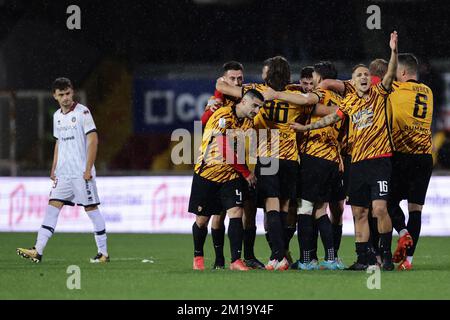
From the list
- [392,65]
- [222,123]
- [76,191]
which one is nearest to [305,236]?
[222,123]

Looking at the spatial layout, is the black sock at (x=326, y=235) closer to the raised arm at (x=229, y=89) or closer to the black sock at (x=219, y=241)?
the black sock at (x=219, y=241)

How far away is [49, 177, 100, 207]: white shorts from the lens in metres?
12.0

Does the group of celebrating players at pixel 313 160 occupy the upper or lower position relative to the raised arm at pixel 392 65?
lower

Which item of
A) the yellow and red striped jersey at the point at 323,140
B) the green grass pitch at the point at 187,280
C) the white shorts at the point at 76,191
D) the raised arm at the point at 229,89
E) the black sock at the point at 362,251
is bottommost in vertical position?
the green grass pitch at the point at 187,280

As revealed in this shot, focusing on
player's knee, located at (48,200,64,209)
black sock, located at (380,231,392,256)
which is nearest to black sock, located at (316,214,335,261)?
black sock, located at (380,231,392,256)

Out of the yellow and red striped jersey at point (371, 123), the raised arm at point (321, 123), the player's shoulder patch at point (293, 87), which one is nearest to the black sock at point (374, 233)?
the yellow and red striped jersey at point (371, 123)

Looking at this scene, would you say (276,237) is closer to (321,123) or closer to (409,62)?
(321,123)

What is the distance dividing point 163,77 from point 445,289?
1817 cm

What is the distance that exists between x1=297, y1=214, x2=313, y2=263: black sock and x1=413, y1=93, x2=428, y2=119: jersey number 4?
57.8 inches

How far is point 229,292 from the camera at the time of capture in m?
8.45

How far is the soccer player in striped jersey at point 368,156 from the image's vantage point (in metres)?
10.2

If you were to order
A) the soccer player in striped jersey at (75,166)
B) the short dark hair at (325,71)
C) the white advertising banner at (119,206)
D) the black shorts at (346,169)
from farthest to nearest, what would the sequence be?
the white advertising banner at (119,206) → the soccer player in striped jersey at (75,166) → the black shorts at (346,169) → the short dark hair at (325,71)

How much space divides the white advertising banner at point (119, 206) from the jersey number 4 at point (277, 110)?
7562mm
